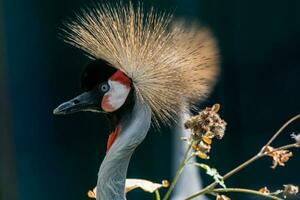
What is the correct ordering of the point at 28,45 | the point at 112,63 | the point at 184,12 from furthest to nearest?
the point at 28,45 → the point at 184,12 → the point at 112,63

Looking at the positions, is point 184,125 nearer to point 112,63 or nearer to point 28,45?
point 112,63

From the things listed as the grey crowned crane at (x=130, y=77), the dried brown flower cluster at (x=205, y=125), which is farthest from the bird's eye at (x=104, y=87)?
the dried brown flower cluster at (x=205, y=125)

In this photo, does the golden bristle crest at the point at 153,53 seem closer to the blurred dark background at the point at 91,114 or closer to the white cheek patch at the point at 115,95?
the white cheek patch at the point at 115,95

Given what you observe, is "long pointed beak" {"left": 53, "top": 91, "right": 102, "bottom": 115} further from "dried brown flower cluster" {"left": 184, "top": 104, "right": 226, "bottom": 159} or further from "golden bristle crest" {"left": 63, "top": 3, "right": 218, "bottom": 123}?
"dried brown flower cluster" {"left": 184, "top": 104, "right": 226, "bottom": 159}

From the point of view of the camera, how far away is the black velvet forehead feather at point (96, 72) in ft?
5.77

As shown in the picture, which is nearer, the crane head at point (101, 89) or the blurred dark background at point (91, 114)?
the crane head at point (101, 89)

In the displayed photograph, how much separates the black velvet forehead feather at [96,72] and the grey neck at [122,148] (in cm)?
8

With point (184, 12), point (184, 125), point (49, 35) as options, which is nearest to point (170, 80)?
point (184, 125)

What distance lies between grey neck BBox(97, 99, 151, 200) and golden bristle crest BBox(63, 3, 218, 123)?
0.10 ft

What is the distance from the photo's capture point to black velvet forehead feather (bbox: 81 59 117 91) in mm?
1760

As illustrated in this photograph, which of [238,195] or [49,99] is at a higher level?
[49,99]

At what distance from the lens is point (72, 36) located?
1.86m

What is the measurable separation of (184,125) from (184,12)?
1642 millimetres

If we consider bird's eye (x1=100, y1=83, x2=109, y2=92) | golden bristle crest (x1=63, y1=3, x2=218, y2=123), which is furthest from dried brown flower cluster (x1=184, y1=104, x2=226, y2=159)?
bird's eye (x1=100, y1=83, x2=109, y2=92)
